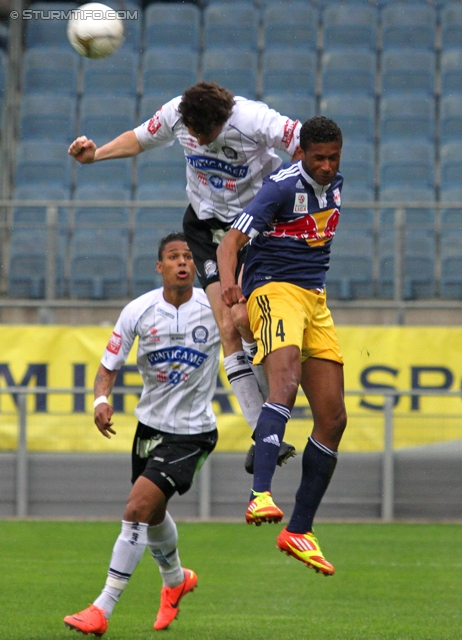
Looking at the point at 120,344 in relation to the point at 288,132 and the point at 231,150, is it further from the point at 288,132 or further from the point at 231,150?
the point at 288,132

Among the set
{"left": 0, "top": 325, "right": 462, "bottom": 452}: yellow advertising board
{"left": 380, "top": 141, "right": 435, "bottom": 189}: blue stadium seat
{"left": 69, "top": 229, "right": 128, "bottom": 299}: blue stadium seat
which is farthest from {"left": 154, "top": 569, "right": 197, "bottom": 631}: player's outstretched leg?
{"left": 380, "top": 141, "right": 435, "bottom": 189}: blue stadium seat

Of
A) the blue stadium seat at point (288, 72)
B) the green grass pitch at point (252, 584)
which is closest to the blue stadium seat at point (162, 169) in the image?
the blue stadium seat at point (288, 72)

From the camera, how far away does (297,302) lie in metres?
5.93

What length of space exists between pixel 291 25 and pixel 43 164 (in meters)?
5.03

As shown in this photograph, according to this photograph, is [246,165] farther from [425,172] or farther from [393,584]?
[425,172]

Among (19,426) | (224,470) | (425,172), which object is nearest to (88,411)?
(19,426)

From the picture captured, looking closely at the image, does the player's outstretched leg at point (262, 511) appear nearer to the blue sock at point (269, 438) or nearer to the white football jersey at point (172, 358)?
the blue sock at point (269, 438)

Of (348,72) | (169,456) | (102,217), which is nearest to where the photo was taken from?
(169,456)

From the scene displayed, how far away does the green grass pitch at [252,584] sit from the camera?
23.0ft

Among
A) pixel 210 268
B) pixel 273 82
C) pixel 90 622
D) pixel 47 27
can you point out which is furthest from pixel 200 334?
pixel 47 27

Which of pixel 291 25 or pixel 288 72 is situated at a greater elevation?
pixel 291 25

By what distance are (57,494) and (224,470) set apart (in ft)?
6.76

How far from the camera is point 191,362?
299 inches

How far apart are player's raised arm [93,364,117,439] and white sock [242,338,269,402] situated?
1.00m
